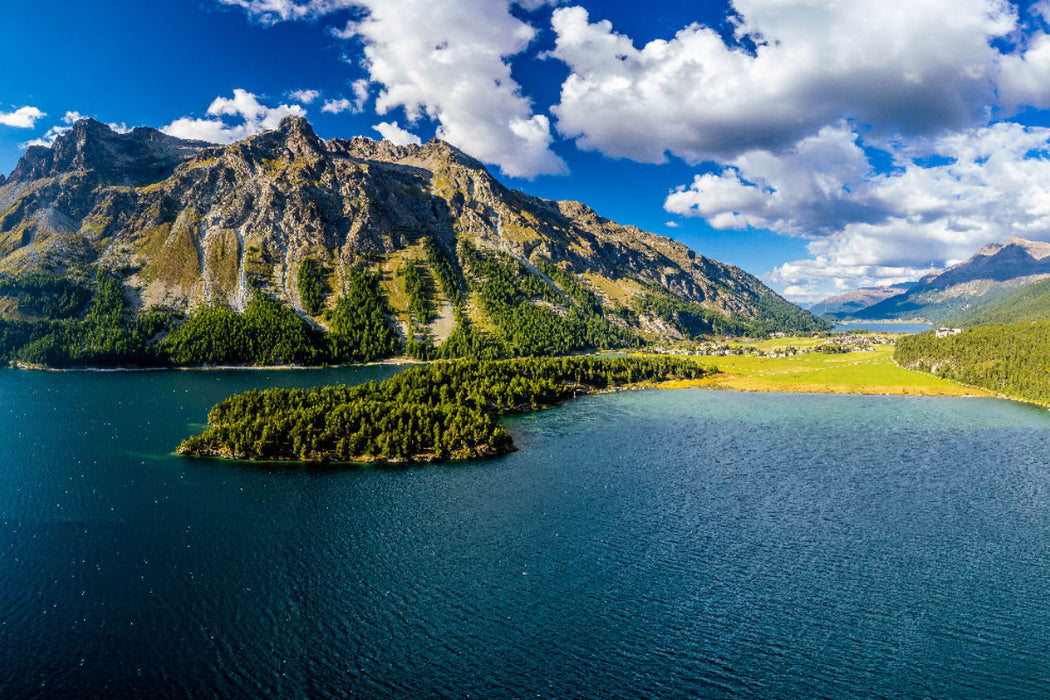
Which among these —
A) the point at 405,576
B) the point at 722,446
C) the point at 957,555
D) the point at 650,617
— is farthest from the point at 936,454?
the point at 405,576

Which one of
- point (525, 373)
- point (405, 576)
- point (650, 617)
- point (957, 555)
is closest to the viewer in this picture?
point (650, 617)

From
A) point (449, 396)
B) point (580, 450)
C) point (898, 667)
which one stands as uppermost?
point (449, 396)

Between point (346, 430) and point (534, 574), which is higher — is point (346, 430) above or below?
above

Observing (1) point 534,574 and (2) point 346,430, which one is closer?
(1) point 534,574

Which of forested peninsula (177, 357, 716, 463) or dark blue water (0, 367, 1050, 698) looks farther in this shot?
forested peninsula (177, 357, 716, 463)

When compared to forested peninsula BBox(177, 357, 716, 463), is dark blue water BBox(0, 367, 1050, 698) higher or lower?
lower

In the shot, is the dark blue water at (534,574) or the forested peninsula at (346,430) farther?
the forested peninsula at (346,430)

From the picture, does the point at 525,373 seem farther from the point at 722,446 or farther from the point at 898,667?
the point at 898,667

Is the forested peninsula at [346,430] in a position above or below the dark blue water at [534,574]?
above
